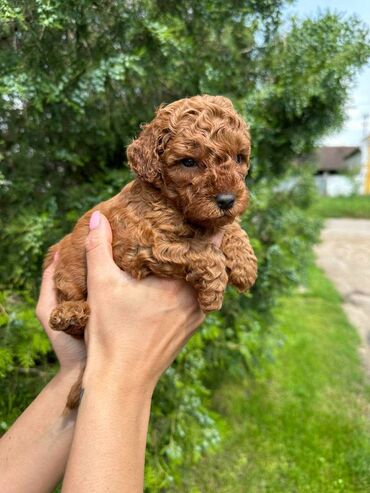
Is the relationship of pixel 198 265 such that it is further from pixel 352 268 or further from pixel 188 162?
pixel 352 268

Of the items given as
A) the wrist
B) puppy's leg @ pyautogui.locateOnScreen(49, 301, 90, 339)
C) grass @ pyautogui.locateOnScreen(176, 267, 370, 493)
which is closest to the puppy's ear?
puppy's leg @ pyautogui.locateOnScreen(49, 301, 90, 339)

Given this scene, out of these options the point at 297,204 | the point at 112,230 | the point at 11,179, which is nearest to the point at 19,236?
the point at 11,179

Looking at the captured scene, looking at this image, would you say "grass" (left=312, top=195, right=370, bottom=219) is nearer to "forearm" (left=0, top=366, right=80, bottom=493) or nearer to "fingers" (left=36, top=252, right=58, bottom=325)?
"fingers" (left=36, top=252, right=58, bottom=325)

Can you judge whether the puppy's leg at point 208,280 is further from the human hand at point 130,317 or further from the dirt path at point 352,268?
the dirt path at point 352,268

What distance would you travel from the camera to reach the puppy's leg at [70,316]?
2.11 metres

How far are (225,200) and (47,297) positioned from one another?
4.01ft

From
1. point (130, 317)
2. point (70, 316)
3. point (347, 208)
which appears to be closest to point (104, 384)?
point (130, 317)

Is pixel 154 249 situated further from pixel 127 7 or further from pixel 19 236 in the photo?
pixel 127 7

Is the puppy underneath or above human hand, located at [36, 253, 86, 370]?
above

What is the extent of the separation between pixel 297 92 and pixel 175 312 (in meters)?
2.06

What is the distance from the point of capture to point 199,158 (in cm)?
188

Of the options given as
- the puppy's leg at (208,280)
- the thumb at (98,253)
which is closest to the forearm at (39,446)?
the thumb at (98,253)

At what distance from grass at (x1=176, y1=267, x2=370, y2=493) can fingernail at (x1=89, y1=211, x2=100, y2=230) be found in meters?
2.50

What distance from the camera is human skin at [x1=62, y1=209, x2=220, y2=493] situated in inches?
63.4
